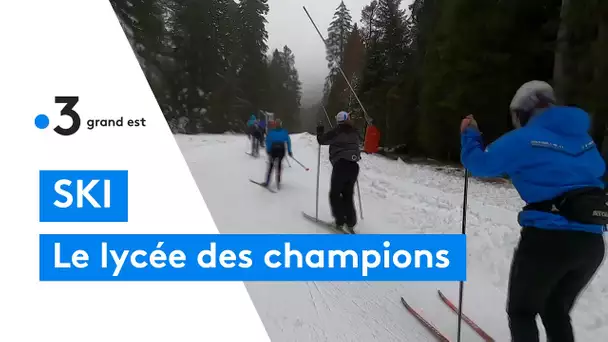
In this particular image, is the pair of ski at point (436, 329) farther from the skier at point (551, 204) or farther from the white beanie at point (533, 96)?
the white beanie at point (533, 96)

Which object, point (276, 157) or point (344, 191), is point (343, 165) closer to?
point (344, 191)

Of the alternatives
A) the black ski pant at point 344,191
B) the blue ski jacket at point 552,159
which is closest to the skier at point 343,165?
the black ski pant at point 344,191

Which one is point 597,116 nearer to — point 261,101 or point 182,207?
point 182,207

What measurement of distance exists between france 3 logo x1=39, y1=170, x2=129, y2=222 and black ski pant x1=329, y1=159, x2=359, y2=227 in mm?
2603

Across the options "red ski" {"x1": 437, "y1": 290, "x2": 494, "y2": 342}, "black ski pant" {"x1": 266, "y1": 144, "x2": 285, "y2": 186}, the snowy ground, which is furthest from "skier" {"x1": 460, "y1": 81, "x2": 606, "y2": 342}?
"black ski pant" {"x1": 266, "y1": 144, "x2": 285, "y2": 186}

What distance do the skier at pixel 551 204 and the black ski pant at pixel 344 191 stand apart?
128 inches

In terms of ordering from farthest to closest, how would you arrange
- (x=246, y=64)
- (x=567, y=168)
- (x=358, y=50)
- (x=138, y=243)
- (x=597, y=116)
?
1. (x=358, y=50)
2. (x=246, y=64)
3. (x=597, y=116)
4. (x=138, y=243)
5. (x=567, y=168)

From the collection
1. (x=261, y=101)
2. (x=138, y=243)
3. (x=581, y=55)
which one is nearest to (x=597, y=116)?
(x=581, y=55)

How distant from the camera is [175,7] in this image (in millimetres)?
15914

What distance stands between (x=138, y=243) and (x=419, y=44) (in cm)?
1763

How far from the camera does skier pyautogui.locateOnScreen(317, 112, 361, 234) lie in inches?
205

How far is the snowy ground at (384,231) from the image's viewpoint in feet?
10.2

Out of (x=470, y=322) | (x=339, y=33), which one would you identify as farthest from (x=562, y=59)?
(x=339, y=33)

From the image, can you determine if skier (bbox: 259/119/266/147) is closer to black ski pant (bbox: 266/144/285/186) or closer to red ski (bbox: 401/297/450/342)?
black ski pant (bbox: 266/144/285/186)
